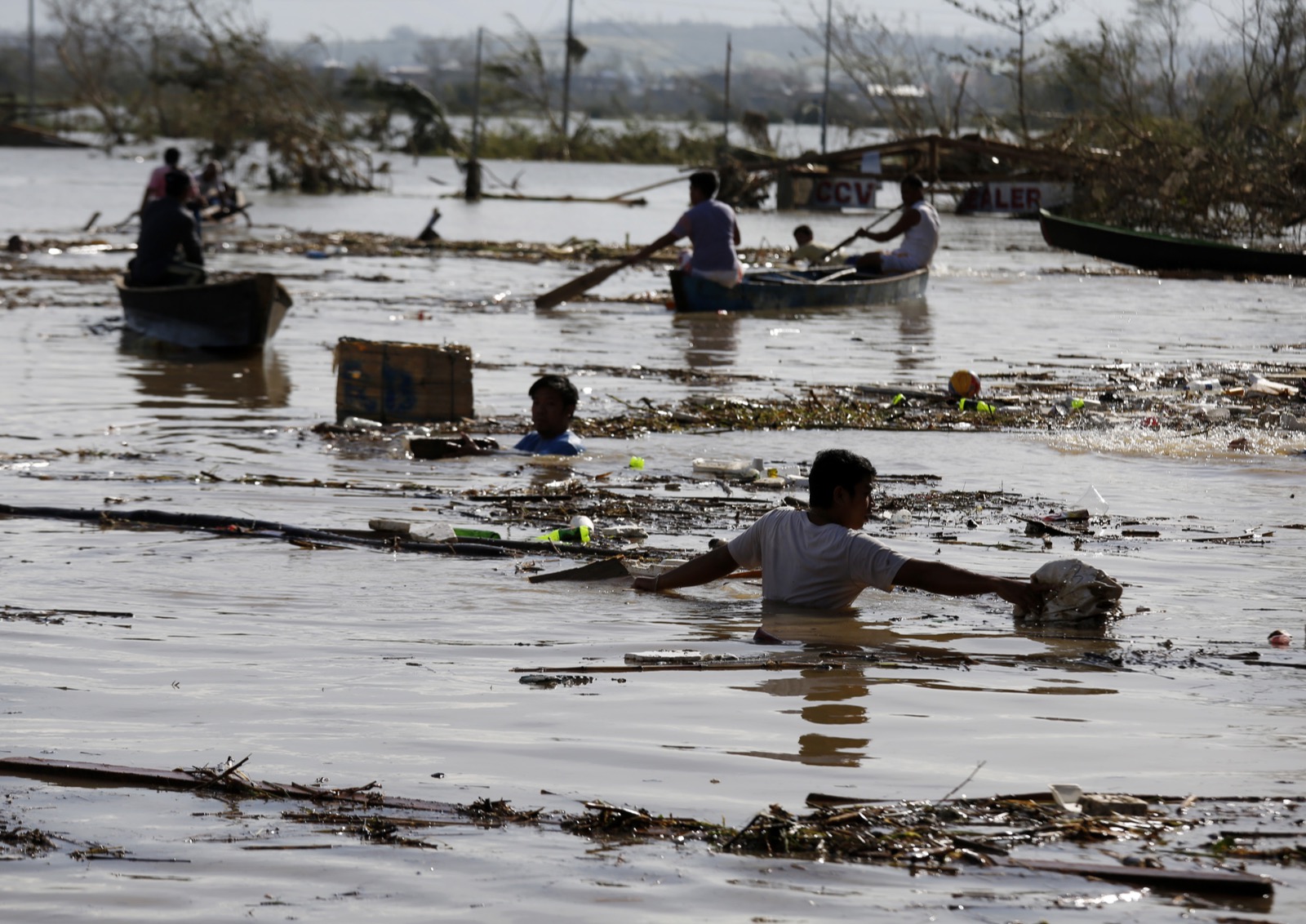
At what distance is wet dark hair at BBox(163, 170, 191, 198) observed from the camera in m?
12.5

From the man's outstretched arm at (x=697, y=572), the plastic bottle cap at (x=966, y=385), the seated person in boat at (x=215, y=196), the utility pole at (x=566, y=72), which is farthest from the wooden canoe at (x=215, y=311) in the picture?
the utility pole at (x=566, y=72)

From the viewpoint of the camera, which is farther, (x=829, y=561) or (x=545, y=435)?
(x=545, y=435)

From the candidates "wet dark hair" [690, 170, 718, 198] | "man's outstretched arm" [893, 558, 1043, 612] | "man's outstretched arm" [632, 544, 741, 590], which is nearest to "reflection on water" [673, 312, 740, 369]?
"wet dark hair" [690, 170, 718, 198]

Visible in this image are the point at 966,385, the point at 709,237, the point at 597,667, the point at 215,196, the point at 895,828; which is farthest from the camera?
the point at 215,196

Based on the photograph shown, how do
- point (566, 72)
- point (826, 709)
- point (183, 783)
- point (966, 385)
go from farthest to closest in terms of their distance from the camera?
point (566, 72) < point (966, 385) < point (826, 709) < point (183, 783)

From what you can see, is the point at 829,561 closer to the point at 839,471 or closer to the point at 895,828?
the point at 839,471

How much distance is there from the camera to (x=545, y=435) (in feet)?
28.3

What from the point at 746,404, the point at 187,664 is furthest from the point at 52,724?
the point at 746,404

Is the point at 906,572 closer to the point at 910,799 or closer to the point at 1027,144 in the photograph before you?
the point at 910,799

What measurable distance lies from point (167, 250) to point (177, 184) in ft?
3.17

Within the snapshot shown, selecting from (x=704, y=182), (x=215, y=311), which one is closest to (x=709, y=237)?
(x=704, y=182)

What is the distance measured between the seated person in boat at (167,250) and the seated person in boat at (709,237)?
4531mm

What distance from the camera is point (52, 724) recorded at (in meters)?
3.97

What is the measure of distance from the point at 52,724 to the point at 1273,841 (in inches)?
109
